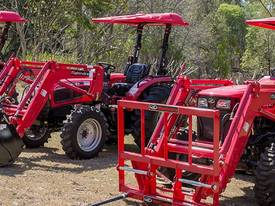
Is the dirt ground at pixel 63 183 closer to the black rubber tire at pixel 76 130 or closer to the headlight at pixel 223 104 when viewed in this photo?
the black rubber tire at pixel 76 130

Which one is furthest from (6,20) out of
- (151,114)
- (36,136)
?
(151,114)

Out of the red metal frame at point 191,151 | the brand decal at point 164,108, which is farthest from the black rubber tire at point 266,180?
the brand decal at point 164,108

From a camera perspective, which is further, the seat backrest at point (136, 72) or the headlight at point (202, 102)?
the seat backrest at point (136, 72)

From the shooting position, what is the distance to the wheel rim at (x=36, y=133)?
9.60 m

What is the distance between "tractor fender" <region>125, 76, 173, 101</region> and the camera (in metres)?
9.43

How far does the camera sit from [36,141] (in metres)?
9.61

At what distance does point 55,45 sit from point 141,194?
59.9ft

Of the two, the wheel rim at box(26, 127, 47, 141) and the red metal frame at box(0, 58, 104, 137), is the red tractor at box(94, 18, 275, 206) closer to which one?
the red metal frame at box(0, 58, 104, 137)

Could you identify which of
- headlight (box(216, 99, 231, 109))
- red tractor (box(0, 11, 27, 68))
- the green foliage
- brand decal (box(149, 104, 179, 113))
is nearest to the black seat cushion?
red tractor (box(0, 11, 27, 68))

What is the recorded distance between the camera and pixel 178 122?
6207mm

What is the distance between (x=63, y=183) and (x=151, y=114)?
2715 millimetres

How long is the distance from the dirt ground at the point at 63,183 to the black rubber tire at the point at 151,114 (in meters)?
0.63

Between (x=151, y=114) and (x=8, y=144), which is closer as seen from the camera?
(x=8, y=144)

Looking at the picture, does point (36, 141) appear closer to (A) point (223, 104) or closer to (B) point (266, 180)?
(A) point (223, 104)
